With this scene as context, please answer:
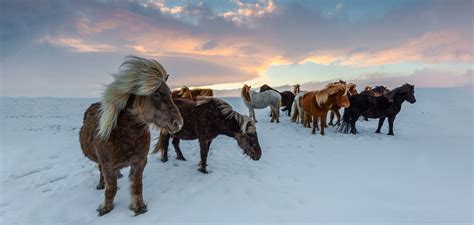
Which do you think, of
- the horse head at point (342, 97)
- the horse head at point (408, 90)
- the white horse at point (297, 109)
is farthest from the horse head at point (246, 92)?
the horse head at point (408, 90)

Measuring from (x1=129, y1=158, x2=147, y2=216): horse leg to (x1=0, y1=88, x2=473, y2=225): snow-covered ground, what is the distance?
0.39 ft

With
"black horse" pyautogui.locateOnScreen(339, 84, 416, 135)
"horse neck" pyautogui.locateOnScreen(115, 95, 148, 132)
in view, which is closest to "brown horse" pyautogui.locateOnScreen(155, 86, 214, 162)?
"horse neck" pyautogui.locateOnScreen(115, 95, 148, 132)

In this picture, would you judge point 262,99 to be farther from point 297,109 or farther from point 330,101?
point 330,101

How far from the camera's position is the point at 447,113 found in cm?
1711

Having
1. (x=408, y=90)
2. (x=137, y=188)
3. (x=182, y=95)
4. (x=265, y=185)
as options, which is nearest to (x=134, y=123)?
(x=137, y=188)

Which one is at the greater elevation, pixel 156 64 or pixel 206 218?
pixel 156 64

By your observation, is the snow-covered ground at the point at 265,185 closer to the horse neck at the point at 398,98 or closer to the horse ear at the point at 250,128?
the horse ear at the point at 250,128

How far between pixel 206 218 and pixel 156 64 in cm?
239

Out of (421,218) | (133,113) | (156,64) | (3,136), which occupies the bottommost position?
(421,218)

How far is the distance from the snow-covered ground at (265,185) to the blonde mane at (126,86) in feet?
4.96

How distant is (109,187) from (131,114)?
46.0 inches

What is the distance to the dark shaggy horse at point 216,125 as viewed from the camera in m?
5.17

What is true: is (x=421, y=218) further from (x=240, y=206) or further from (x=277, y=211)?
(x=240, y=206)

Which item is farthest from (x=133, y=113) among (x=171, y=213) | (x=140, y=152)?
(x=171, y=213)
